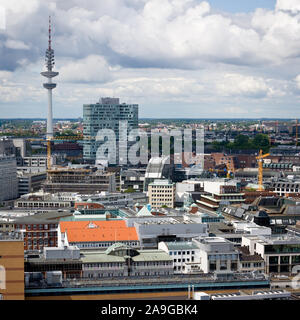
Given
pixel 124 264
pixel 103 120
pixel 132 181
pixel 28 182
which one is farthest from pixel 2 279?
pixel 103 120

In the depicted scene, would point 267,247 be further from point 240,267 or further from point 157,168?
point 157,168

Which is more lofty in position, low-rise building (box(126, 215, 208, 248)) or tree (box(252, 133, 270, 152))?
tree (box(252, 133, 270, 152))

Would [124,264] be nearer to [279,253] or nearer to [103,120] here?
[279,253]

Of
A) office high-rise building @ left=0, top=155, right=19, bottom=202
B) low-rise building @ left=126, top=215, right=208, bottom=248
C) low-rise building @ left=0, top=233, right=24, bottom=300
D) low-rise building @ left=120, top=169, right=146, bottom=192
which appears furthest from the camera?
low-rise building @ left=120, top=169, right=146, bottom=192

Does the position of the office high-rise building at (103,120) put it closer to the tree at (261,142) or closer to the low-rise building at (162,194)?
the tree at (261,142)

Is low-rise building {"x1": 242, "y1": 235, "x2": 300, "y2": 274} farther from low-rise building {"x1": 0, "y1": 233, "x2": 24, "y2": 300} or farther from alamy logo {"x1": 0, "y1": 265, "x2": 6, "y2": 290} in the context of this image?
alamy logo {"x1": 0, "y1": 265, "x2": 6, "y2": 290}

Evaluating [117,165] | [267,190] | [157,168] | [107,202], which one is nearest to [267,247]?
[107,202]

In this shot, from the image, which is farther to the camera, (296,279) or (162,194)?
(162,194)

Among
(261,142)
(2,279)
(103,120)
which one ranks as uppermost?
(103,120)

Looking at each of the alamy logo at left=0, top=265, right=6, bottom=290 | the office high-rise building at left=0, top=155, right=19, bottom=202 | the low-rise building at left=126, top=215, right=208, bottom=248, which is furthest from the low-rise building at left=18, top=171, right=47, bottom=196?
the alamy logo at left=0, top=265, right=6, bottom=290
